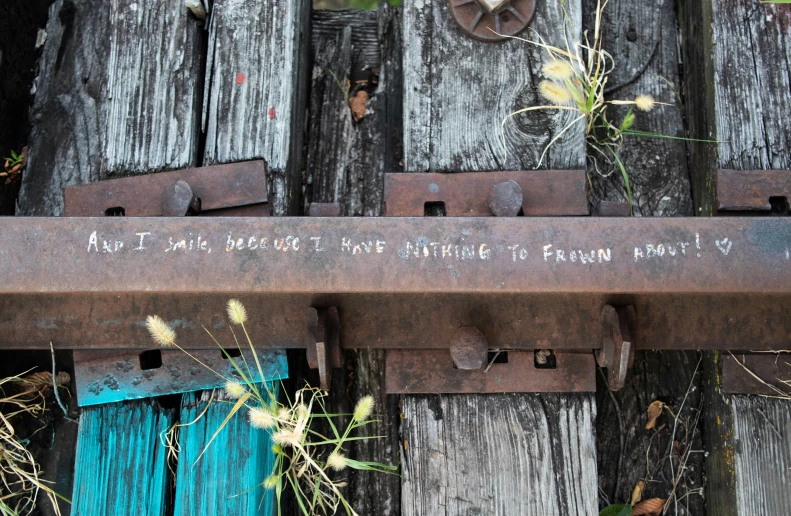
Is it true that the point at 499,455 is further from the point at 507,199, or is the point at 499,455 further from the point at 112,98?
the point at 112,98

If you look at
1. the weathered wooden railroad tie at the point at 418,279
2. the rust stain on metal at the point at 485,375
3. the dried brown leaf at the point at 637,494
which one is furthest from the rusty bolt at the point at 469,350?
the dried brown leaf at the point at 637,494

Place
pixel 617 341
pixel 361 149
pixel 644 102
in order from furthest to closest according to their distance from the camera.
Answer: pixel 361 149
pixel 644 102
pixel 617 341

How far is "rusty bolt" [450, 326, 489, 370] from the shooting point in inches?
72.4

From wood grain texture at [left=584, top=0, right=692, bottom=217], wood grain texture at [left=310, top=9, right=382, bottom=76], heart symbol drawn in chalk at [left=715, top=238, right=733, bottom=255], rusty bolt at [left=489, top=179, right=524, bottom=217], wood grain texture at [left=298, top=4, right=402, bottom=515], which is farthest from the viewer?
wood grain texture at [left=310, top=9, right=382, bottom=76]

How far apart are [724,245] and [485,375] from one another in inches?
28.1

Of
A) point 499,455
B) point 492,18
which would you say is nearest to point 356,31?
point 492,18

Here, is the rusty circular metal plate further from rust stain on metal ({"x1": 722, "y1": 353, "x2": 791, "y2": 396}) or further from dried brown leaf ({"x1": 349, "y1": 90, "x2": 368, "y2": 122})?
rust stain on metal ({"x1": 722, "y1": 353, "x2": 791, "y2": 396})

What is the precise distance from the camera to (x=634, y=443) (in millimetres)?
2168

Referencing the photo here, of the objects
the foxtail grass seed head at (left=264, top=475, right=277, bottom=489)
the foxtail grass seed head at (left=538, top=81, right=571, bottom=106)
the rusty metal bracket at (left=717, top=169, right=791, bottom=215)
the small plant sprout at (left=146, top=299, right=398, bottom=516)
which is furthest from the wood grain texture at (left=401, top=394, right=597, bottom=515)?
the foxtail grass seed head at (left=538, top=81, right=571, bottom=106)

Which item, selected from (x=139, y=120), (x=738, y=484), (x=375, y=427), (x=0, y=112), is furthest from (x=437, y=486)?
(x=0, y=112)

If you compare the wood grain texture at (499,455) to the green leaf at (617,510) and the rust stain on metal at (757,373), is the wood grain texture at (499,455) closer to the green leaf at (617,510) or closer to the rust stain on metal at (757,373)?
the green leaf at (617,510)

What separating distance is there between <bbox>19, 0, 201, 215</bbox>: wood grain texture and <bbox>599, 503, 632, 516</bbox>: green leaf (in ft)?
5.29

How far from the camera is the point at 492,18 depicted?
212 cm

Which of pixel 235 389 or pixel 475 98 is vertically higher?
pixel 475 98
